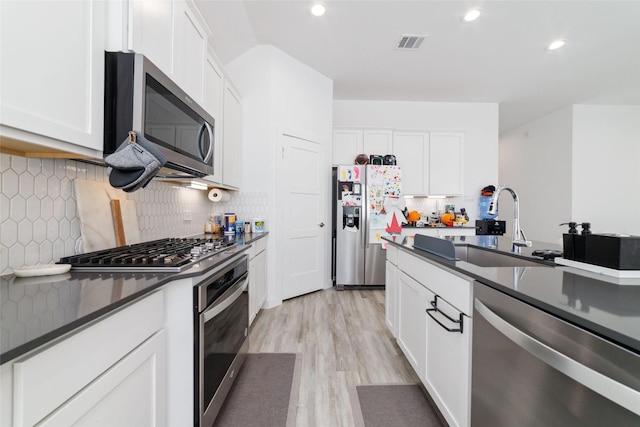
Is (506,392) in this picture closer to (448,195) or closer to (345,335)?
(345,335)

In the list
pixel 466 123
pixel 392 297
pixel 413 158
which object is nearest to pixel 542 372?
pixel 392 297

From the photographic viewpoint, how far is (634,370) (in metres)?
0.50

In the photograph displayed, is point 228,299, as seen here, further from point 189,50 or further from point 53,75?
point 189,50

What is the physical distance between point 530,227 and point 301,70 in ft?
18.5

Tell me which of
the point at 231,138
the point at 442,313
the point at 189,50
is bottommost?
the point at 442,313

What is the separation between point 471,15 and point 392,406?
11.6ft

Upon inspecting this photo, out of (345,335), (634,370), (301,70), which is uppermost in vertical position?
(301,70)

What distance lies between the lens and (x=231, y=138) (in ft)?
9.27

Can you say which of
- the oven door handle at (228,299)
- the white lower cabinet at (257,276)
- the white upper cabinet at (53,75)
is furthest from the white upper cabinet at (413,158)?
the white upper cabinet at (53,75)

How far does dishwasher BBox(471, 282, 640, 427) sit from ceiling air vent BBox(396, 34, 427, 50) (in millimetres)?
3079

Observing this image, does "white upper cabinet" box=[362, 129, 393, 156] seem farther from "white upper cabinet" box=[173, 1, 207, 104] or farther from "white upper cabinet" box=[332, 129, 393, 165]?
"white upper cabinet" box=[173, 1, 207, 104]

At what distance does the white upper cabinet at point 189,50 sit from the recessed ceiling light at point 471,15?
2559mm

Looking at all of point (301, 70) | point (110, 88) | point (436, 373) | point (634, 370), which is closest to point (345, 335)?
point (436, 373)

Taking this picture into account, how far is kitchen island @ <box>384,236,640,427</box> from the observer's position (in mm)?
543
